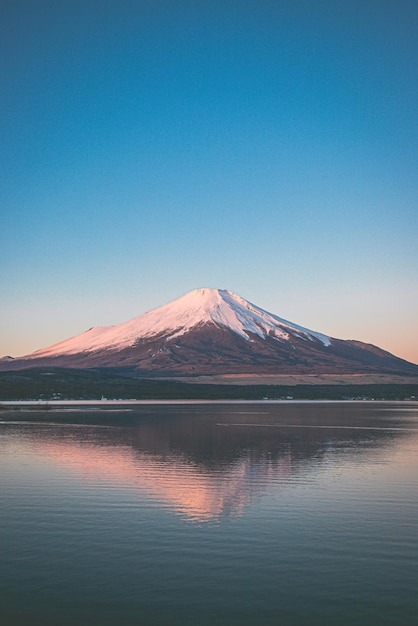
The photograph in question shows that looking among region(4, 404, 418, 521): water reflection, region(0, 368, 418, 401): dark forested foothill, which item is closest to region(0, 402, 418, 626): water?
region(4, 404, 418, 521): water reflection

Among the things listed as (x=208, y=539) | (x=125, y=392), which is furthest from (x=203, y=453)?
(x=125, y=392)

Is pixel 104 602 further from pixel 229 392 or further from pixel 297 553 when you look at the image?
pixel 229 392

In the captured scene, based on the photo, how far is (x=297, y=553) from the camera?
18.8 m

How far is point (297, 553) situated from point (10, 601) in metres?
7.81

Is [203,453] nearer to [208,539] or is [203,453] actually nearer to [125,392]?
[208,539]

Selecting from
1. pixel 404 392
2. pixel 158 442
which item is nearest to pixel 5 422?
pixel 158 442

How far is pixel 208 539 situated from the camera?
20.1 meters

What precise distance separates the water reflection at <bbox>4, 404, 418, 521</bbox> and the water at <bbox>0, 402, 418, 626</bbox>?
0.20 metres

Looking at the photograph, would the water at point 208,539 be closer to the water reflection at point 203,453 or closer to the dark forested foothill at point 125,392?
the water reflection at point 203,453

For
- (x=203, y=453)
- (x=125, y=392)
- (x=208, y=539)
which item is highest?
(x=125, y=392)

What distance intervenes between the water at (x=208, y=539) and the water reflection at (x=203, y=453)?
202mm

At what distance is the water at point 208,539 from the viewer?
14508 mm

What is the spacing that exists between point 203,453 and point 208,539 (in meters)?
23.7

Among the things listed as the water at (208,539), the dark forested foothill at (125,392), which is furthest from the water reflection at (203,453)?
the dark forested foothill at (125,392)
